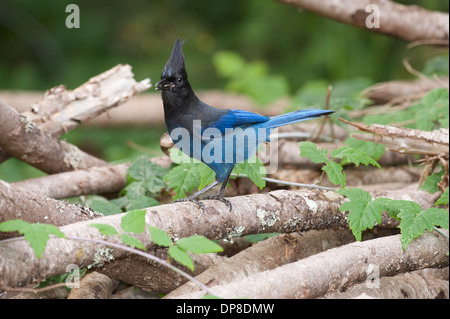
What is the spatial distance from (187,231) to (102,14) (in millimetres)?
5807

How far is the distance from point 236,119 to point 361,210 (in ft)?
2.43

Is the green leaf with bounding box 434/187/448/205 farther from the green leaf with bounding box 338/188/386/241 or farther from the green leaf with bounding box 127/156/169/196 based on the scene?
the green leaf with bounding box 127/156/169/196

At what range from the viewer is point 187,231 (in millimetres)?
2248

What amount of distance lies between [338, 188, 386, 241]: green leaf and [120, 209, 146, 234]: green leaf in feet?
3.08

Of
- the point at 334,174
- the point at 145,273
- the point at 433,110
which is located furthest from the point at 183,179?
the point at 433,110

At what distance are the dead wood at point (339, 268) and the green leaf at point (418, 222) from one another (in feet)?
0.33

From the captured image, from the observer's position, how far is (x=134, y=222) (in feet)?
6.10

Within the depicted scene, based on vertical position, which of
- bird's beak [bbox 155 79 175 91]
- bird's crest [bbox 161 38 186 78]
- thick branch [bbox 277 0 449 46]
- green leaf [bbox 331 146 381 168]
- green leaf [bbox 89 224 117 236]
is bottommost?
green leaf [bbox 89 224 117 236]

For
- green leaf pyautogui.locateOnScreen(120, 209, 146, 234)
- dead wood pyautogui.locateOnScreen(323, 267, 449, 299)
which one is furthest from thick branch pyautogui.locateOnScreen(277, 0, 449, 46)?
green leaf pyautogui.locateOnScreen(120, 209, 146, 234)

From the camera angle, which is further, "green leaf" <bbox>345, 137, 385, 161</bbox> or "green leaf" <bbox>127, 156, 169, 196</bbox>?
"green leaf" <bbox>345, 137, 385, 161</bbox>

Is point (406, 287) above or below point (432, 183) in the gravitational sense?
below

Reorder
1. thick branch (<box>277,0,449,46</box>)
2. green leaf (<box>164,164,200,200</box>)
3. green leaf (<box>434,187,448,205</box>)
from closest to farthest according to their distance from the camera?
1. green leaf (<box>434,187,448,205</box>)
2. green leaf (<box>164,164,200,200</box>)
3. thick branch (<box>277,0,449,46</box>)

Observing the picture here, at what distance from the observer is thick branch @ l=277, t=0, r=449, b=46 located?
4.17 metres

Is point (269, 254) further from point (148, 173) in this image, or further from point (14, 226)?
point (14, 226)
